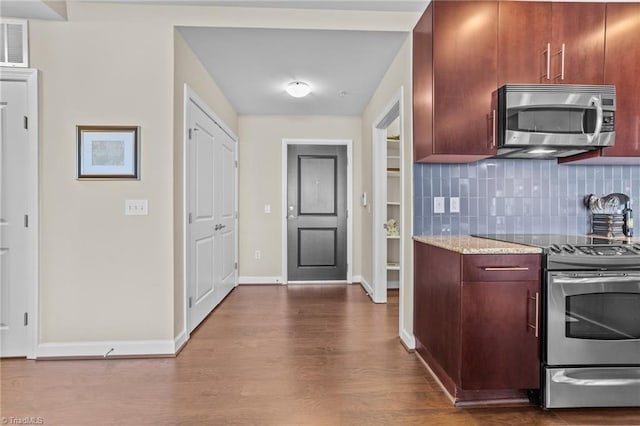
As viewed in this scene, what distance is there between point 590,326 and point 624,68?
1694 millimetres

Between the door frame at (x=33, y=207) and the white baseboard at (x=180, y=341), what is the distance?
0.95 metres

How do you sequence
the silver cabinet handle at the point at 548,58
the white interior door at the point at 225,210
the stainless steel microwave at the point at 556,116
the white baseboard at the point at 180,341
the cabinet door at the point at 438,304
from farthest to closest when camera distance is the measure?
the white interior door at the point at 225,210, the white baseboard at the point at 180,341, the silver cabinet handle at the point at 548,58, the stainless steel microwave at the point at 556,116, the cabinet door at the point at 438,304

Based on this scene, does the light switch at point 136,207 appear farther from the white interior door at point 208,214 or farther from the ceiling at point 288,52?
the ceiling at point 288,52

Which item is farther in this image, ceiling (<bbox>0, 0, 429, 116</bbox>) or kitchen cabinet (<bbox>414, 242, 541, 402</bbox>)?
ceiling (<bbox>0, 0, 429, 116</bbox>)

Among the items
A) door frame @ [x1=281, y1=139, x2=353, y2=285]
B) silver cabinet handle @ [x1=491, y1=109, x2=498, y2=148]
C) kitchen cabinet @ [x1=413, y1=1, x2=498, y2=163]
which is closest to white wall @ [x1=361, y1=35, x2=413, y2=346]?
kitchen cabinet @ [x1=413, y1=1, x2=498, y2=163]

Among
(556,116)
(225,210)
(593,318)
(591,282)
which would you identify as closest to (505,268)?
(591,282)

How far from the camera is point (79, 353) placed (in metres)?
2.41

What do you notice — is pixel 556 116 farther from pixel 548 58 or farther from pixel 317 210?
pixel 317 210

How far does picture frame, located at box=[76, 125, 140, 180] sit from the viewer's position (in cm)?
242

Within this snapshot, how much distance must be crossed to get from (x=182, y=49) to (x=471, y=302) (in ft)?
8.93

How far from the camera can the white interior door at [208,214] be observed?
288cm

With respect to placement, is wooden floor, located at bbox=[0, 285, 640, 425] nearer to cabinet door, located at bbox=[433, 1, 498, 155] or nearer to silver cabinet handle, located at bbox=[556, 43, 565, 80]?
cabinet door, located at bbox=[433, 1, 498, 155]

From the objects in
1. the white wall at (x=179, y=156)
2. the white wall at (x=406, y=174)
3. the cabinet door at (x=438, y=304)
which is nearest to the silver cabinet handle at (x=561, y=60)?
the white wall at (x=406, y=174)

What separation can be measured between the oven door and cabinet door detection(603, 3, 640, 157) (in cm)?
101
